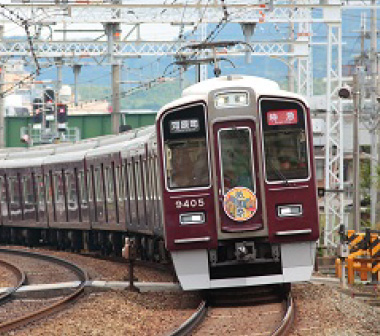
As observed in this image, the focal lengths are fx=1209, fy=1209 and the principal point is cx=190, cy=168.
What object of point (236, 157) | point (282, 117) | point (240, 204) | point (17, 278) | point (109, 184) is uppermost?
point (282, 117)

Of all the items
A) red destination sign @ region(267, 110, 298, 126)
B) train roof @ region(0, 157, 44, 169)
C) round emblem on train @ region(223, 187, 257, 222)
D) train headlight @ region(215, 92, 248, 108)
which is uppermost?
train headlight @ region(215, 92, 248, 108)

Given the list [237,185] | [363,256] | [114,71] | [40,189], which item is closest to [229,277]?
[237,185]

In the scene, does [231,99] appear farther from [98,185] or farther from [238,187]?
[98,185]

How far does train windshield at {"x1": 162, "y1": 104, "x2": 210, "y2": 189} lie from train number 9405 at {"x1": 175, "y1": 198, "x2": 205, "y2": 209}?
17 centimetres

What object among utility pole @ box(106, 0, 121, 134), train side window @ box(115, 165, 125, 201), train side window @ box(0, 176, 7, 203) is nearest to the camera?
train side window @ box(115, 165, 125, 201)

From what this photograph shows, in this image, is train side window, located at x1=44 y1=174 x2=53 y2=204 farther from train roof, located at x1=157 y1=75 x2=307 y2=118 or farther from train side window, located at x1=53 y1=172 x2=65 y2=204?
train roof, located at x1=157 y1=75 x2=307 y2=118

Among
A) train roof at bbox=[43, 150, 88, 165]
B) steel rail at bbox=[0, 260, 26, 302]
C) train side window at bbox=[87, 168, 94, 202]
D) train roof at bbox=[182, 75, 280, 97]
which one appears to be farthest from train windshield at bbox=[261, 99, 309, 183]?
train roof at bbox=[43, 150, 88, 165]

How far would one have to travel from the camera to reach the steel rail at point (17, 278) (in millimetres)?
15723

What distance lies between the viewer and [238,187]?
13.7 metres

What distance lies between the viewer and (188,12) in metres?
31.4

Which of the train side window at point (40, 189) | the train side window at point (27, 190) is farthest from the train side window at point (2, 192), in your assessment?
the train side window at point (40, 189)

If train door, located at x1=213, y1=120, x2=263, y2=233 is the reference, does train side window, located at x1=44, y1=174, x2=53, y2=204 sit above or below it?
below

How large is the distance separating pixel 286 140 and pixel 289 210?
0.81 meters

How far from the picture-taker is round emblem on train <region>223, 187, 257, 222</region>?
13648 mm
